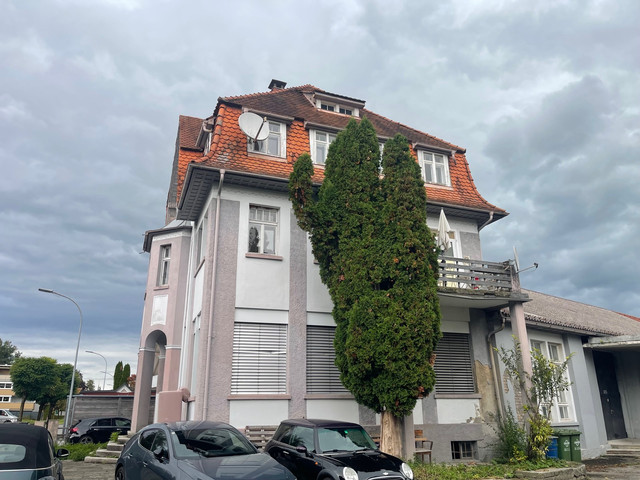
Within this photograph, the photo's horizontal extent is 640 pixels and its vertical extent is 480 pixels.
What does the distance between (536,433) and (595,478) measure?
1657 mm

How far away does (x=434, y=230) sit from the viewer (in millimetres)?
15859

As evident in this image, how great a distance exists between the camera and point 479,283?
13.7 metres

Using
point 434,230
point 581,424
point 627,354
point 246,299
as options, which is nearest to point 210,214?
point 246,299

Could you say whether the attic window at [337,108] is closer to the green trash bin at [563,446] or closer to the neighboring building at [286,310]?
the neighboring building at [286,310]

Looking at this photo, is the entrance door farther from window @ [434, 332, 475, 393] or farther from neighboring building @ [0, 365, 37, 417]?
neighboring building @ [0, 365, 37, 417]

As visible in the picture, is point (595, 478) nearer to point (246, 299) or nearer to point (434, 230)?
point (434, 230)

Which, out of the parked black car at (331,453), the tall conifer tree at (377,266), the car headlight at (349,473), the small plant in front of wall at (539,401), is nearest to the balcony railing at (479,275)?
the tall conifer tree at (377,266)

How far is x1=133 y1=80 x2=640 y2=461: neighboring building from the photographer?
12469 millimetres

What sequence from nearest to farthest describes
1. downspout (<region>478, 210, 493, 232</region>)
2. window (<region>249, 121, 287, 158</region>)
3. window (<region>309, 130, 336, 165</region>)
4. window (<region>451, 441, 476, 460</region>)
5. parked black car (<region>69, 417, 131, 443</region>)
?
1. window (<region>451, 441, 476, 460</region>)
2. window (<region>249, 121, 287, 158</region>)
3. window (<region>309, 130, 336, 165</region>)
4. downspout (<region>478, 210, 493, 232</region>)
5. parked black car (<region>69, 417, 131, 443</region>)

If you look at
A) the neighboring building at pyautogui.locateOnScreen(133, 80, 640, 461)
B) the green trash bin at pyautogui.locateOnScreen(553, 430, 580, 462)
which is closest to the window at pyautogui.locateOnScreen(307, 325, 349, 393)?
the neighboring building at pyautogui.locateOnScreen(133, 80, 640, 461)

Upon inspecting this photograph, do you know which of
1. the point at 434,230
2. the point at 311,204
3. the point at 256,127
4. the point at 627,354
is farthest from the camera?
the point at 627,354

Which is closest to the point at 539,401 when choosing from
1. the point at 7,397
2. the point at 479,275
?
the point at 479,275

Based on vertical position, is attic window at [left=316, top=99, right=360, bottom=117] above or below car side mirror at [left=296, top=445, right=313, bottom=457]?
above

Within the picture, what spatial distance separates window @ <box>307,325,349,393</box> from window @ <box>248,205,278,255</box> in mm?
2642
